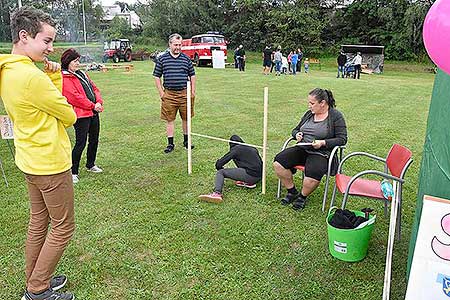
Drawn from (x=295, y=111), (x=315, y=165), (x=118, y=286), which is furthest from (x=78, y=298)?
(x=295, y=111)

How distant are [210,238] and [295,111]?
6443 millimetres

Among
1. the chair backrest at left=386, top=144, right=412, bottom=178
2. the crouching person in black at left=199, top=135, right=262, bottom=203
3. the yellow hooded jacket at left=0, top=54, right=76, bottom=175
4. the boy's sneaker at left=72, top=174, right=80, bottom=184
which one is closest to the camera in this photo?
the yellow hooded jacket at left=0, top=54, right=76, bottom=175

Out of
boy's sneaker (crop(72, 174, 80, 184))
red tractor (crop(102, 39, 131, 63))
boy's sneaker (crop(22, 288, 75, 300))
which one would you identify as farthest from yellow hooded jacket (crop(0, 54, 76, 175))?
red tractor (crop(102, 39, 131, 63))

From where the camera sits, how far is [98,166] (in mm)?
5410

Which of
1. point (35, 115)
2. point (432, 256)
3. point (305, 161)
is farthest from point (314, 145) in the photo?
point (35, 115)

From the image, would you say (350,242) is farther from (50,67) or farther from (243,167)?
(50,67)

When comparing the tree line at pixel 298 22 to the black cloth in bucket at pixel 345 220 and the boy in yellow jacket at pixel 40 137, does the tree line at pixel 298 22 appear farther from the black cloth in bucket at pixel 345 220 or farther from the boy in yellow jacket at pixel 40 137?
the boy in yellow jacket at pixel 40 137

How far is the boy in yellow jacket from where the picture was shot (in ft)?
7.06

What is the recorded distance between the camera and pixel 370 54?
78.7ft

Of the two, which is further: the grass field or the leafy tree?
the leafy tree

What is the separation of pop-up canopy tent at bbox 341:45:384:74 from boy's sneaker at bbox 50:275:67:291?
74.5ft

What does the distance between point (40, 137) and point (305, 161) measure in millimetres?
2548

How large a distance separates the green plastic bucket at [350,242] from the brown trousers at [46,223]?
6.00ft

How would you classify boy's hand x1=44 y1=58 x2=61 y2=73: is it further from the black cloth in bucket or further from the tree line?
the tree line
